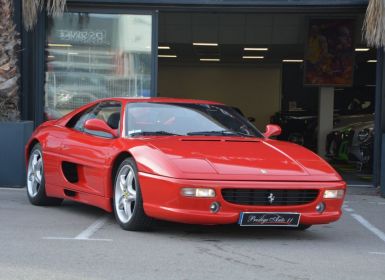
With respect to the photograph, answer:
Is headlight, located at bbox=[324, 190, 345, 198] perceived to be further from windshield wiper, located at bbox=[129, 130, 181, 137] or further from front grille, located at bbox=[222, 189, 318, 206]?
windshield wiper, located at bbox=[129, 130, 181, 137]

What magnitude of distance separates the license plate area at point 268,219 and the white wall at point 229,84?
2104cm

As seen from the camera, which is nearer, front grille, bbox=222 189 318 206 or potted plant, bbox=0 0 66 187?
front grille, bbox=222 189 318 206

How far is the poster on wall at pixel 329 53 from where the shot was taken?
632 inches

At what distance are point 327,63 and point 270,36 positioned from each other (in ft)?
6.35

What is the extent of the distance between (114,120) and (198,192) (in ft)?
5.89

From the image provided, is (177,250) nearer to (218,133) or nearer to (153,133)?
(153,133)

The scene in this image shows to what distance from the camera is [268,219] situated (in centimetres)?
599

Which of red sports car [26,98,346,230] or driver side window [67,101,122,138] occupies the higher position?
driver side window [67,101,122,138]

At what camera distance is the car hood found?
5922 mm

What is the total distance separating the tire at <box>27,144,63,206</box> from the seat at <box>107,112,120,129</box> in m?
1.13

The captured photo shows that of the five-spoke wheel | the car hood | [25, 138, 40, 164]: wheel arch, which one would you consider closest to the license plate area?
the car hood

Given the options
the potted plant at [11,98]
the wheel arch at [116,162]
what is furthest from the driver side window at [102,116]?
the potted plant at [11,98]

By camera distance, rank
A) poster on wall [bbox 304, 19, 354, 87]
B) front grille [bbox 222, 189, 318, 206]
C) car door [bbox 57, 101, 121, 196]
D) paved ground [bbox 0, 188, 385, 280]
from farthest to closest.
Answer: poster on wall [bbox 304, 19, 354, 87], car door [bbox 57, 101, 121, 196], front grille [bbox 222, 189, 318, 206], paved ground [bbox 0, 188, 385, 280]

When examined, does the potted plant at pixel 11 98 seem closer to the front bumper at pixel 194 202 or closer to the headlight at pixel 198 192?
the front bumper at pixel 194 202
